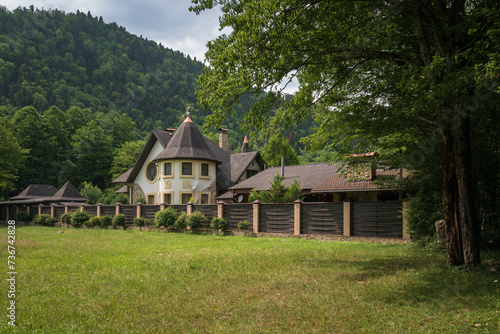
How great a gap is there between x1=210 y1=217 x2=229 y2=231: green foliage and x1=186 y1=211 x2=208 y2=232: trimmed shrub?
108 centimetres

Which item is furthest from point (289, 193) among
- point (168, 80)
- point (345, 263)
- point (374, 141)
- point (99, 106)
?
point (168, 80)

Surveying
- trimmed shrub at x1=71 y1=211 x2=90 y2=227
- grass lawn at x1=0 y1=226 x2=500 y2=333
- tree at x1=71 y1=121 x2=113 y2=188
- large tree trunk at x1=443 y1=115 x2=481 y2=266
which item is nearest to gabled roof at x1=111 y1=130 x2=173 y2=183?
trimmed shrub at x1=71 y1=211 x2=90 y2=227

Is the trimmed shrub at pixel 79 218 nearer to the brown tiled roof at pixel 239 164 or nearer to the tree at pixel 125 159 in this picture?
the brown tiled roof at pixel 239 164

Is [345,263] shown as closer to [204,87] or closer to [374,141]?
[374,141]

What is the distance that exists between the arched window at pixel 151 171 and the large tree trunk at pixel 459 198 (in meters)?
32.9

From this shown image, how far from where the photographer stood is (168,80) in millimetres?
105875

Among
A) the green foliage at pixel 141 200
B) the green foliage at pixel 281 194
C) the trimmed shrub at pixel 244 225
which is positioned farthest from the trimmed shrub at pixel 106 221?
the trimmed shrub at pixel 244 225

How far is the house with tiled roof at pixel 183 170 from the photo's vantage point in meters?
34.9

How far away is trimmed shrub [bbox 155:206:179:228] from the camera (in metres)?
22.5

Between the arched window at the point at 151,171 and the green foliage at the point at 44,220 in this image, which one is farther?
the arched window at the point at 151,171

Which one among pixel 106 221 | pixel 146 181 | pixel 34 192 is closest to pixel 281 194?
pixel 106 221

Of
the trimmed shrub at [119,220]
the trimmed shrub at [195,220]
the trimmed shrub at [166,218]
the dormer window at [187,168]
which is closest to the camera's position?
the trimmed shrub at [195,220]

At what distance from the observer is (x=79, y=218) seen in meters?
28.2

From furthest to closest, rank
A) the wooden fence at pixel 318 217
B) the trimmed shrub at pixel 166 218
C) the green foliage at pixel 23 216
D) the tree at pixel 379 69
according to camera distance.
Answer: the green foliage at pixel 23 216, the trimmed shrub at pixel 166 218, the wooden fence at pixel 318 217, the tree at pixel 379 69
